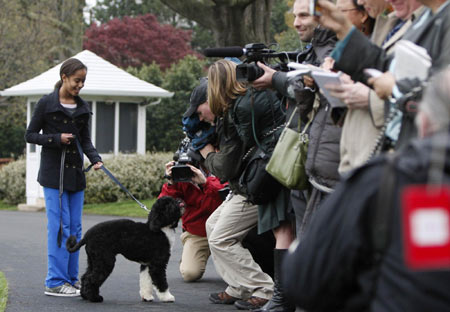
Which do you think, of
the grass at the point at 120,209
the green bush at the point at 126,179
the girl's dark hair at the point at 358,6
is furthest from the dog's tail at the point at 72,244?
the green bush at the point at 126,179

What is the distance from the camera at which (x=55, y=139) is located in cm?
817

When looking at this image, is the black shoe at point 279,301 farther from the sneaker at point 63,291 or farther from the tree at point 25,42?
the tree at point 25,42

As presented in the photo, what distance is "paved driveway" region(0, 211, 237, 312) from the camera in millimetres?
7598

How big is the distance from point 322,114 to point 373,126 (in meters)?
A: 0.91

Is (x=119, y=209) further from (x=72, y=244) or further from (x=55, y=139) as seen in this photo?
(x=72, y=244)

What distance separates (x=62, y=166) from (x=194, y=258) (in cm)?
197

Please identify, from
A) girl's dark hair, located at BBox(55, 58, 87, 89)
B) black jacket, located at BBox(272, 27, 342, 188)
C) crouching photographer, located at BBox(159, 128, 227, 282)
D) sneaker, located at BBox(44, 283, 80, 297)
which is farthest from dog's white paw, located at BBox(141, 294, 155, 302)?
black jacket, located at BBox(272, 27, 342, 188)

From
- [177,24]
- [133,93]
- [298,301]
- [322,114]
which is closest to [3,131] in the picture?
[133,93]

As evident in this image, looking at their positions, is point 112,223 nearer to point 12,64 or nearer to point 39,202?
point 39,202

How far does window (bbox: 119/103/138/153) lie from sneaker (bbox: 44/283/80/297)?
48.7 ft

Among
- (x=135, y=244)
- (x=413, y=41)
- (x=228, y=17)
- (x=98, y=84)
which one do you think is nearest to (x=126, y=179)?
(x=98, y=84)

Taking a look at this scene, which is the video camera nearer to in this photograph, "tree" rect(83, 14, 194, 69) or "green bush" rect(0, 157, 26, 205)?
"green bush" rect(0, 157, 26, 205)

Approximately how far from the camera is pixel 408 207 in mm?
2141

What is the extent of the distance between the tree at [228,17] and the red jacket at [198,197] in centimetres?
829
